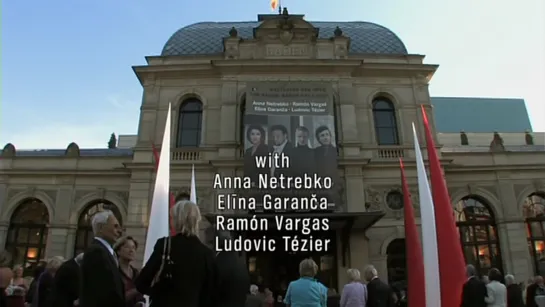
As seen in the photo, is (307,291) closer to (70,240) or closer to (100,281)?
(100,281)

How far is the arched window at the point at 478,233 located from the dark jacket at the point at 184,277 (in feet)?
56.5

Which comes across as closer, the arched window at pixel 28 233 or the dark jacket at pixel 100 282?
the dark jacket at pixel 100 282

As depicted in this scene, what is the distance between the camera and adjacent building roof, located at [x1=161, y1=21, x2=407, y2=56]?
20531mm

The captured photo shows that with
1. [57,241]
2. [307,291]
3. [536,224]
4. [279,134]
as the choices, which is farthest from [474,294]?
[57,241]

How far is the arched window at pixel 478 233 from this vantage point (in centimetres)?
1728

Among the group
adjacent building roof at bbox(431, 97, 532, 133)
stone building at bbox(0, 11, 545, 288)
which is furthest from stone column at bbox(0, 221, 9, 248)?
adjacent building roof at bbox(431, 97, 532, 133)

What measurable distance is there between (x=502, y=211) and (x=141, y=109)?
53.9 feet

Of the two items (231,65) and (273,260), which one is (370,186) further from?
(231,65)

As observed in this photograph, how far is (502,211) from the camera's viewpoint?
1727 centimetres

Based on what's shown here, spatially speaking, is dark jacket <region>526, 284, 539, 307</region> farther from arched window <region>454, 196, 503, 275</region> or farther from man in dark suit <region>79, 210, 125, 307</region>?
arched window <region>454, 196, 503, 275</region>

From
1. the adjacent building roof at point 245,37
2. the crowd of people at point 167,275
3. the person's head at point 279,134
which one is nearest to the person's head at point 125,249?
the crowd of people at point 167,275

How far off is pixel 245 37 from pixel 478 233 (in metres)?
14.7

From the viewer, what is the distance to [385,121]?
740 inches

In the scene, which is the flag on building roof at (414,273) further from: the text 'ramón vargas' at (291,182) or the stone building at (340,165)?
the stone building at (340,165)
